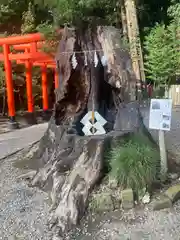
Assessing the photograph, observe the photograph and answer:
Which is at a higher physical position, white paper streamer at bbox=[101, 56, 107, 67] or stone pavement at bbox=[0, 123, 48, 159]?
white paper streamer at bbox=[101, 56, 107, 67]

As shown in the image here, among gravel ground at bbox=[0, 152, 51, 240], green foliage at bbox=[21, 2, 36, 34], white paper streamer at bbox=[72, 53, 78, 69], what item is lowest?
gravel ground at bbox=[0, 152, 51, 240]

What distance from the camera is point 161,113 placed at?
3.31 metres

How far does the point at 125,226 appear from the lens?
2.85 meters

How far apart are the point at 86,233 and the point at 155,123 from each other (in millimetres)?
1319

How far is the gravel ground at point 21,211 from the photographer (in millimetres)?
2984

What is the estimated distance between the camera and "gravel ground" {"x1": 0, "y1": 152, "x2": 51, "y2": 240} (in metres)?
2.98

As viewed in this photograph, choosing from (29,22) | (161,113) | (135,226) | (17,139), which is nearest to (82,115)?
(161,113)

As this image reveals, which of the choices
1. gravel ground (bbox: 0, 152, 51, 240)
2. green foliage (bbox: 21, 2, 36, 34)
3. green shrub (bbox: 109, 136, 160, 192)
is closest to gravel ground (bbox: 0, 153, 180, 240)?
gravel ground (bbox: 0, 152, 51, 240)

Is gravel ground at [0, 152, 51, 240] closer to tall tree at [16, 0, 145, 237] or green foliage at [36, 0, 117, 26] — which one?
tall tree at [16, 0, 145, 237]

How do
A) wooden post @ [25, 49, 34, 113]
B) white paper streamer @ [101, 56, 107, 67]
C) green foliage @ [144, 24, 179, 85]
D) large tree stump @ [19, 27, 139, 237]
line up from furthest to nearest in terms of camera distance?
wooden post @ [25, 49, 34, 113] → green foliage @ [144, 24, 179, 85] → white paper streamer @ [101, 56, 107, 67] → large tree stump @ [19, 27, 139, 237]

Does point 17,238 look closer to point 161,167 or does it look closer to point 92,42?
point 161,167

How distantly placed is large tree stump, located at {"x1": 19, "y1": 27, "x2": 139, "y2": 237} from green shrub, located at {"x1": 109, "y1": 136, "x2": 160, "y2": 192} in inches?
9.0

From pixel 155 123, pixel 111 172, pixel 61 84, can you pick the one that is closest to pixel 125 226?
pixel 111 172

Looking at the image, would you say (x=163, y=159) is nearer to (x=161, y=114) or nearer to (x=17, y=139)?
(x=161, y=114)
